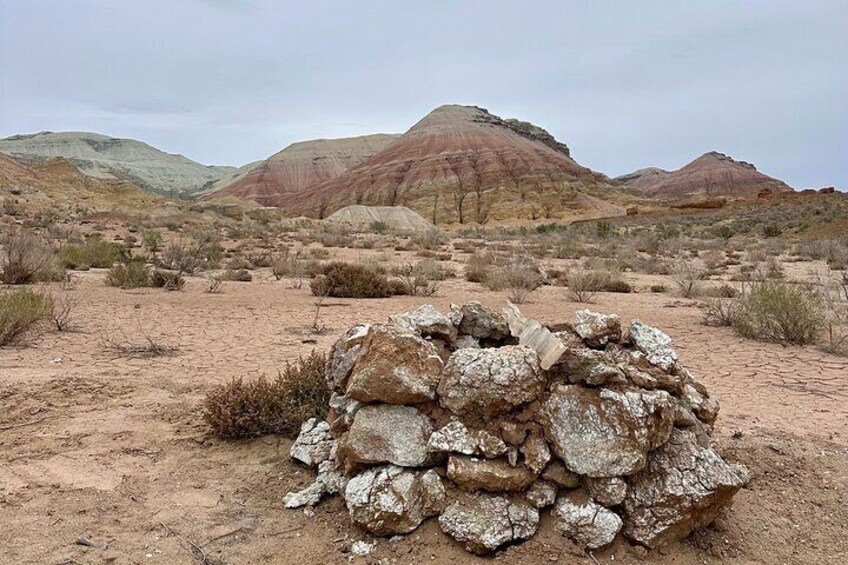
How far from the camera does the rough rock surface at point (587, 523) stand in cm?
295

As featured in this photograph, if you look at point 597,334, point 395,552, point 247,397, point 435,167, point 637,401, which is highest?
point 435,167

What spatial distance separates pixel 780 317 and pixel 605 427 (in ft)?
19.6

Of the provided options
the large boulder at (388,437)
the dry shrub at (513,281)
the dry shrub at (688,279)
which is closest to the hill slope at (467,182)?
the dry shrub at (688,279)

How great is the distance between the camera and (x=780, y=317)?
751 cm

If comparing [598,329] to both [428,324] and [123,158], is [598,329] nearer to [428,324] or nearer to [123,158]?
[428,324]

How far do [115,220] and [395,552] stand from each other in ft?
115

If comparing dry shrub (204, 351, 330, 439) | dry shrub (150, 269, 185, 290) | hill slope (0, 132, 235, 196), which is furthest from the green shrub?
hill slope (0, 132, 235, 196)

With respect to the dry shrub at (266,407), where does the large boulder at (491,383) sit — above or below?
above

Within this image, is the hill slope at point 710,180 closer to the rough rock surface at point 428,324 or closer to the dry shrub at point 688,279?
the dry shrub at point 688,279

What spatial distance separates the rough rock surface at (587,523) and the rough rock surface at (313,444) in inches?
63.3

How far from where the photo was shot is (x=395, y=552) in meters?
2.96

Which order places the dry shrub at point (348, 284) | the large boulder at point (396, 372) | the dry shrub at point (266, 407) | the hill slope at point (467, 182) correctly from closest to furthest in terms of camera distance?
the large boulder at point (396, 372) < the dry shrub at point (266, 407) < the dry shrub at point (348, 284) < the hill slope at point (467, 182)

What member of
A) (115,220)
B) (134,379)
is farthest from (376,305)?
(115,220)

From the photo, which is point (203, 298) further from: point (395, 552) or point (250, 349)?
point (395, 552)
